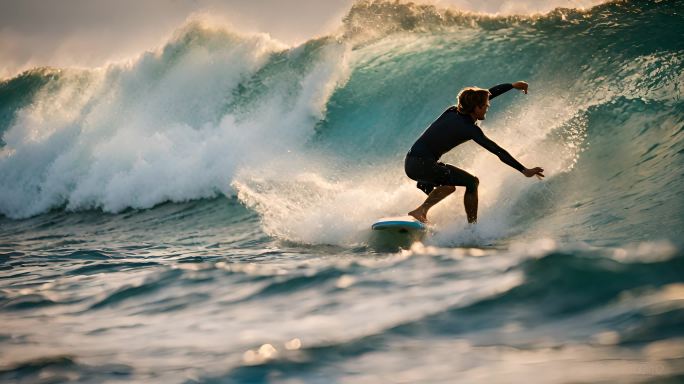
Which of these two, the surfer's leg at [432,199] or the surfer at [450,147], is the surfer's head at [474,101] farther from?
the surfer's leg at [432,199]

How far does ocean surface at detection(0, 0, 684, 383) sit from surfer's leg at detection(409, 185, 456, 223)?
11.3 inches

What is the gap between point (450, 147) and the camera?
744cm

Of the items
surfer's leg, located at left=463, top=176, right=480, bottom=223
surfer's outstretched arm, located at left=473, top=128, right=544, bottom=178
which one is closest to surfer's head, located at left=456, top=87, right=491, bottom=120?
surfer's outstretched arm, located at left=473, top=128, right=544, bottom=178

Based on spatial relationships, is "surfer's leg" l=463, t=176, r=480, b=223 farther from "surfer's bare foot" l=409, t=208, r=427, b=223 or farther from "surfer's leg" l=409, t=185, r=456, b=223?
"surfer's bare foot" l=409, t=208, r=427, b=223

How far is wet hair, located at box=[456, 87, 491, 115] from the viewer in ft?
23.0

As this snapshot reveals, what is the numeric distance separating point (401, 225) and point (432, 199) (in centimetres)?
48

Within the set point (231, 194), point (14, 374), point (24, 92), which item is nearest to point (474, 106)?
point (14, 374)

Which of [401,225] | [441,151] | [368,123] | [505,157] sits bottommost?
[401,225]

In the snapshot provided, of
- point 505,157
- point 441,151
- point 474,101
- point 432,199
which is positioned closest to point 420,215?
point 432,199

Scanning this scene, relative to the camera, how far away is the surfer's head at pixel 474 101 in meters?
7.03

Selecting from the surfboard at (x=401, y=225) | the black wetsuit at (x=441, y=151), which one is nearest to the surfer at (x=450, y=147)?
the black wetsuit at (x=441, y=151)

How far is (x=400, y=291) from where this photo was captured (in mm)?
4844

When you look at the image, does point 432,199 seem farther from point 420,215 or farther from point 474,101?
point 474,101

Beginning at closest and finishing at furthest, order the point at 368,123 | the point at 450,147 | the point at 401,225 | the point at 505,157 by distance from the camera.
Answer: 1. the point at 505,157
2. the point at 401,225
3. the point at 450,147
4. the point at 368,123
